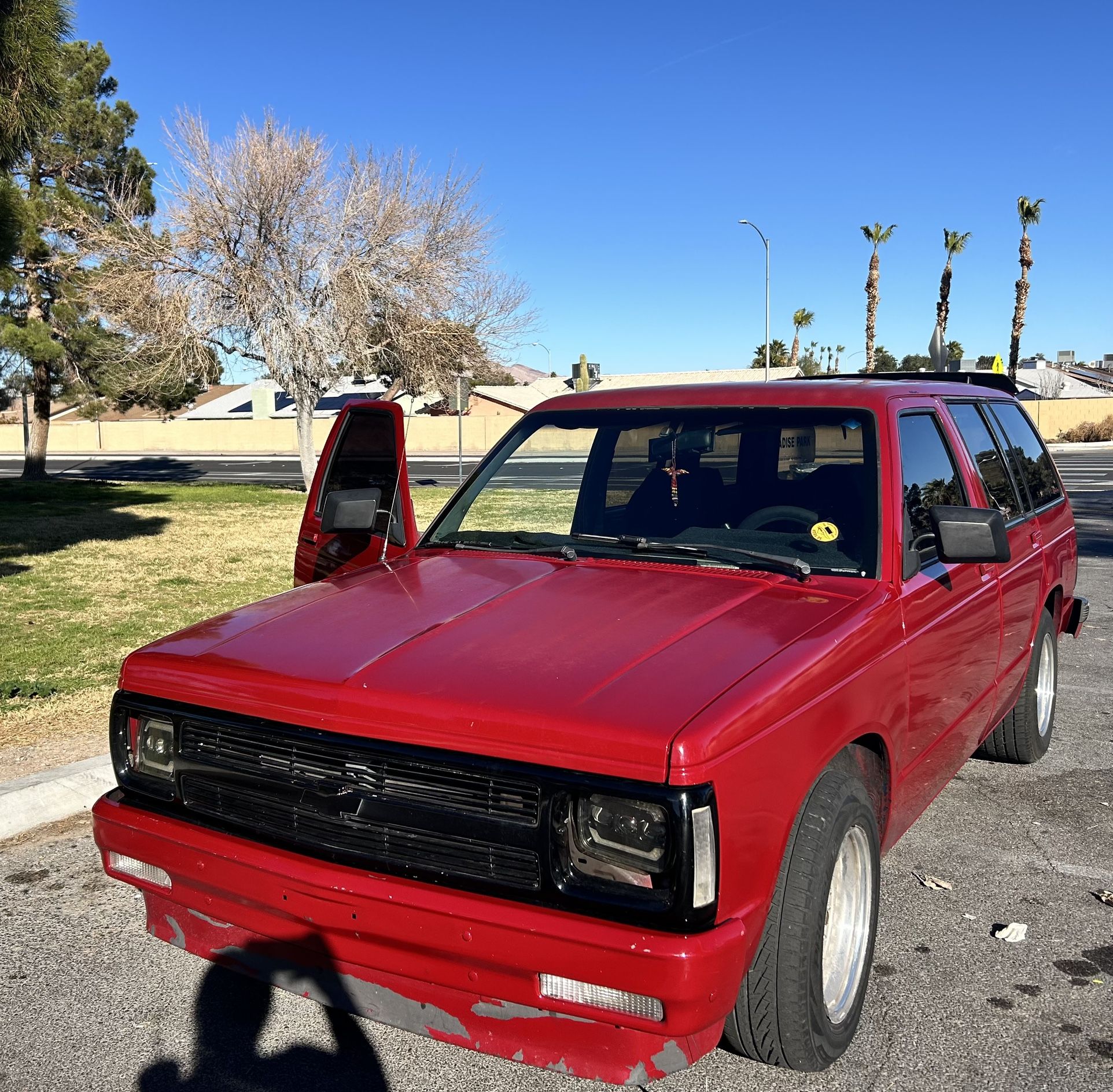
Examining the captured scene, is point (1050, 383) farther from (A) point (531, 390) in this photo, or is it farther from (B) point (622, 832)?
(B) point (622, 832)

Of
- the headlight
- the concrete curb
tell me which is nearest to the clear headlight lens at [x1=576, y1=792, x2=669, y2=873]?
the headlight

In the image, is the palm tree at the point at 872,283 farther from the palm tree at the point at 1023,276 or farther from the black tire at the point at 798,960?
the black tire at the point at 798,960

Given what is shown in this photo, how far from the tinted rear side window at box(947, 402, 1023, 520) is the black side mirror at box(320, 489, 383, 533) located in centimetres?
238

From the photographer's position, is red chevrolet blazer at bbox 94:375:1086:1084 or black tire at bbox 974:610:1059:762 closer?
red chevrolet blazer at bbox 94:375:1086:1084

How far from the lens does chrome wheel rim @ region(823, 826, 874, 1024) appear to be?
291cm

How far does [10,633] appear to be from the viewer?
8.22 metres

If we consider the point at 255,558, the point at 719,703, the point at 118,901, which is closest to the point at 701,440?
the point at 719,703

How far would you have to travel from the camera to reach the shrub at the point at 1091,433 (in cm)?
5203

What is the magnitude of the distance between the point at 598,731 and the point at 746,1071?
124 centimetres

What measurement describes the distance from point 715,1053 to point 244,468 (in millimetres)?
40214

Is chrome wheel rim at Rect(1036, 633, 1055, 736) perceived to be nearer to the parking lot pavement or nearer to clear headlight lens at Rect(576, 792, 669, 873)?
the parking lot pavement

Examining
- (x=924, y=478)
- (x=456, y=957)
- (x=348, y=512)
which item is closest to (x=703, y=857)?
(x=456, y=957)

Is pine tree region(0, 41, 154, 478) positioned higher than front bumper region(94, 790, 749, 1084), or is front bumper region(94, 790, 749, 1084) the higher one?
pine tree region(0, 41, 154, 478)

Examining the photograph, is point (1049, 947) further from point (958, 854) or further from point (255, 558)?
point (255, 558)
